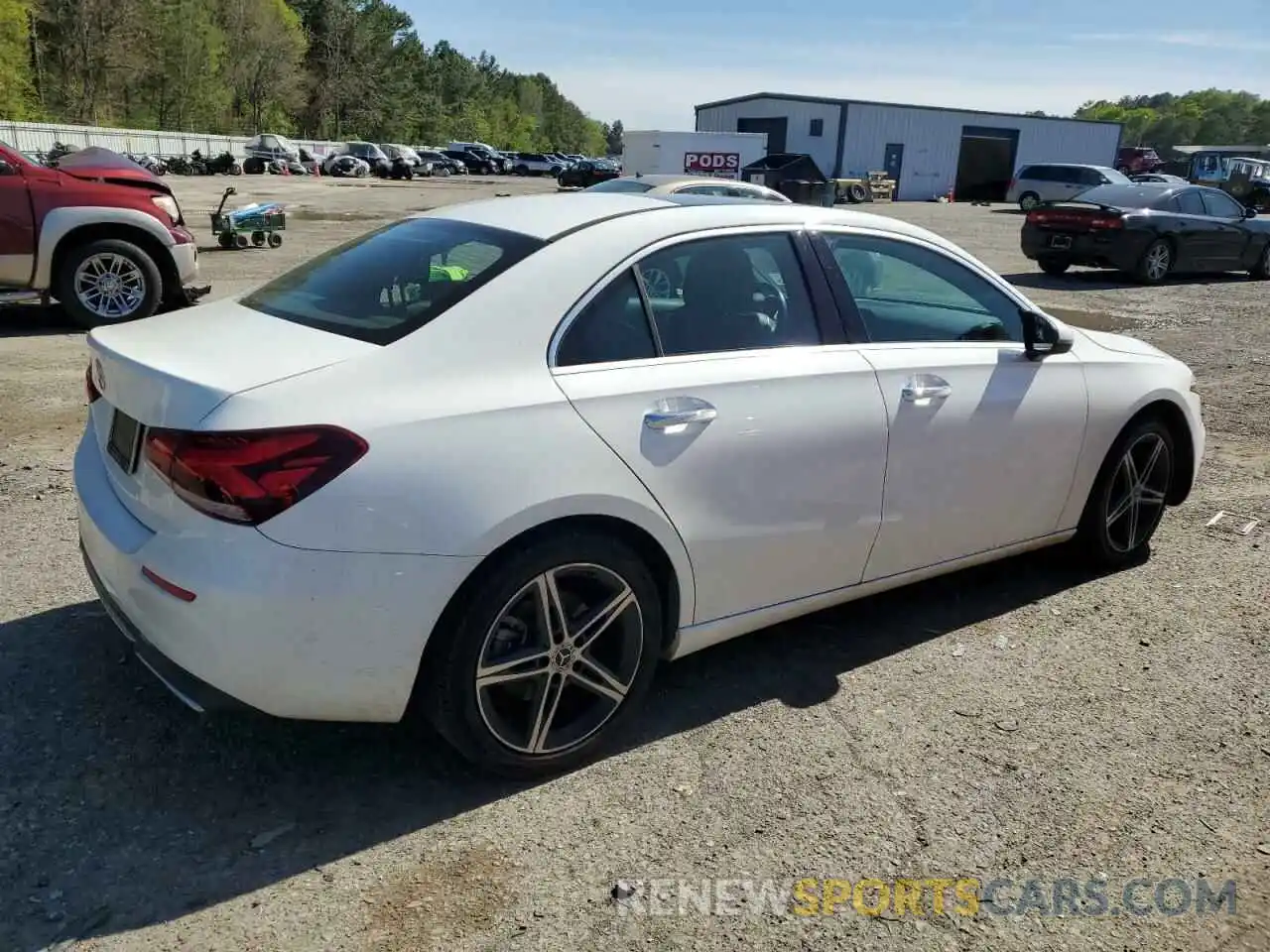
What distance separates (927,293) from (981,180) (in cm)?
5495

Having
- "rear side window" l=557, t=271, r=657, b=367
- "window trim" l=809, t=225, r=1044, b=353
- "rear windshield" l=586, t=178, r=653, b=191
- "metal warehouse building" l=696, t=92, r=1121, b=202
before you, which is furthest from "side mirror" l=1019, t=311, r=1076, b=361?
"metal warehouse building" l=696, t=92, r=1121, b=202

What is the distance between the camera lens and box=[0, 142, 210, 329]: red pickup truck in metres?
8.84

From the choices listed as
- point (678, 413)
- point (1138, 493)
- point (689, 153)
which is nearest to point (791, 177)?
point (689, 153)

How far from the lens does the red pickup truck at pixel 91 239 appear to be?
884 centimetres

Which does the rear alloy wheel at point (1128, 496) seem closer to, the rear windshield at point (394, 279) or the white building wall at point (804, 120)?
the rear windshield at point (394, 279)

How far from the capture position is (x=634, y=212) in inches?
132

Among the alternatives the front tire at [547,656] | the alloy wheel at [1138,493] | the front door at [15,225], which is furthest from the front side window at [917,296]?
the front door at [15,225]

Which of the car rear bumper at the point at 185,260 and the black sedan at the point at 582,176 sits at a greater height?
the black sedan at the point at 582,176

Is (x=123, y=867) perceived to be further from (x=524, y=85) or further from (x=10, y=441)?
(x=524, y=85)

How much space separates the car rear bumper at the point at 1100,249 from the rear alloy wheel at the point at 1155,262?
0.16m

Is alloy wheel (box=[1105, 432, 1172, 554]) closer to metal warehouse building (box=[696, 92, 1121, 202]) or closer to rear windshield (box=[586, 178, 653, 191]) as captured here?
rear windshield (box=[586, 178, 653, 191])

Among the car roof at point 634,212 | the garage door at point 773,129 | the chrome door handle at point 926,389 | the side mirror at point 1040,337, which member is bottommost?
the chrome door handle at point 926,389

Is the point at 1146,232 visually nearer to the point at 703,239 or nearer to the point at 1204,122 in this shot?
the point at 703,239

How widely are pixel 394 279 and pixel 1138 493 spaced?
11.4 feet
